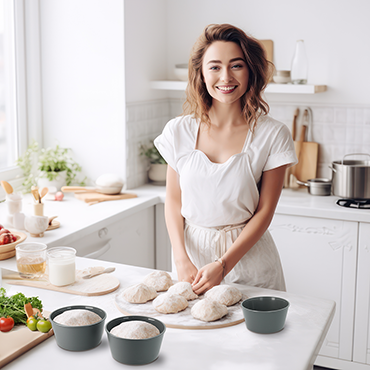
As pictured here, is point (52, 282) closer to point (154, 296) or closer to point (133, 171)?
point (154, 296)

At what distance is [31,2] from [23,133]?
793mm

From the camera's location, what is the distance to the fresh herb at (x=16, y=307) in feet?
4.23

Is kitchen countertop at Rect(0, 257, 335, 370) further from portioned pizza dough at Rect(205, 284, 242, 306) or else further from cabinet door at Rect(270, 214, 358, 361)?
cabinet door at Rect(270, 214, 358, 361)

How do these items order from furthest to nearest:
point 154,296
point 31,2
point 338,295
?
1. point 31,2
2. point 338,295
3. point 154,296

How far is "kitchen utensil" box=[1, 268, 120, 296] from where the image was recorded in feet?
4.91

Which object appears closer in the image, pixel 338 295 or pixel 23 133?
pixel 338 295

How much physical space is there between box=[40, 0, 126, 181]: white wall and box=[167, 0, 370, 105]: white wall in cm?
69

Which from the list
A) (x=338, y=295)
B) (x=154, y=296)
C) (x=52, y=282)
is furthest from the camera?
(x=338, y=295)

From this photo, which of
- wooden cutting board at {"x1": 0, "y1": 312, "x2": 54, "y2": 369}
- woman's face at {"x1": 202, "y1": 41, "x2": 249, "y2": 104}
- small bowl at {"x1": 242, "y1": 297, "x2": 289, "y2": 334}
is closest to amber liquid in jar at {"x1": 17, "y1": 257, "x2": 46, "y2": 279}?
wooden cutting board at {"x1": 0, "y1": 312, "x2": 54, "y2": 369}

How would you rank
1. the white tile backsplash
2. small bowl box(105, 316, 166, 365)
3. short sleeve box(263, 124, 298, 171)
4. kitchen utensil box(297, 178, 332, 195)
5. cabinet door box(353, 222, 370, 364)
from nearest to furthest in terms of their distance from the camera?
small bowl box(105, 316, 166, 365) < short sleeve box(263, 124, 298, 171) < cabinet door box(353, 222, 370, 364) < kitchen utensil box(297, 178, 332, 195) < the white tile backsplash

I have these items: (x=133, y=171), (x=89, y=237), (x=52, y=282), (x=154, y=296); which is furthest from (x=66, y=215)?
(x=154, y=296)

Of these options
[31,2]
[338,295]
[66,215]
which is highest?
[31,2]

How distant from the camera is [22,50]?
3.04m

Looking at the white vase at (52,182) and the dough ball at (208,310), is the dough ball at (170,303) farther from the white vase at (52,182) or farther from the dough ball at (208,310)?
the white vase at (52,182)
